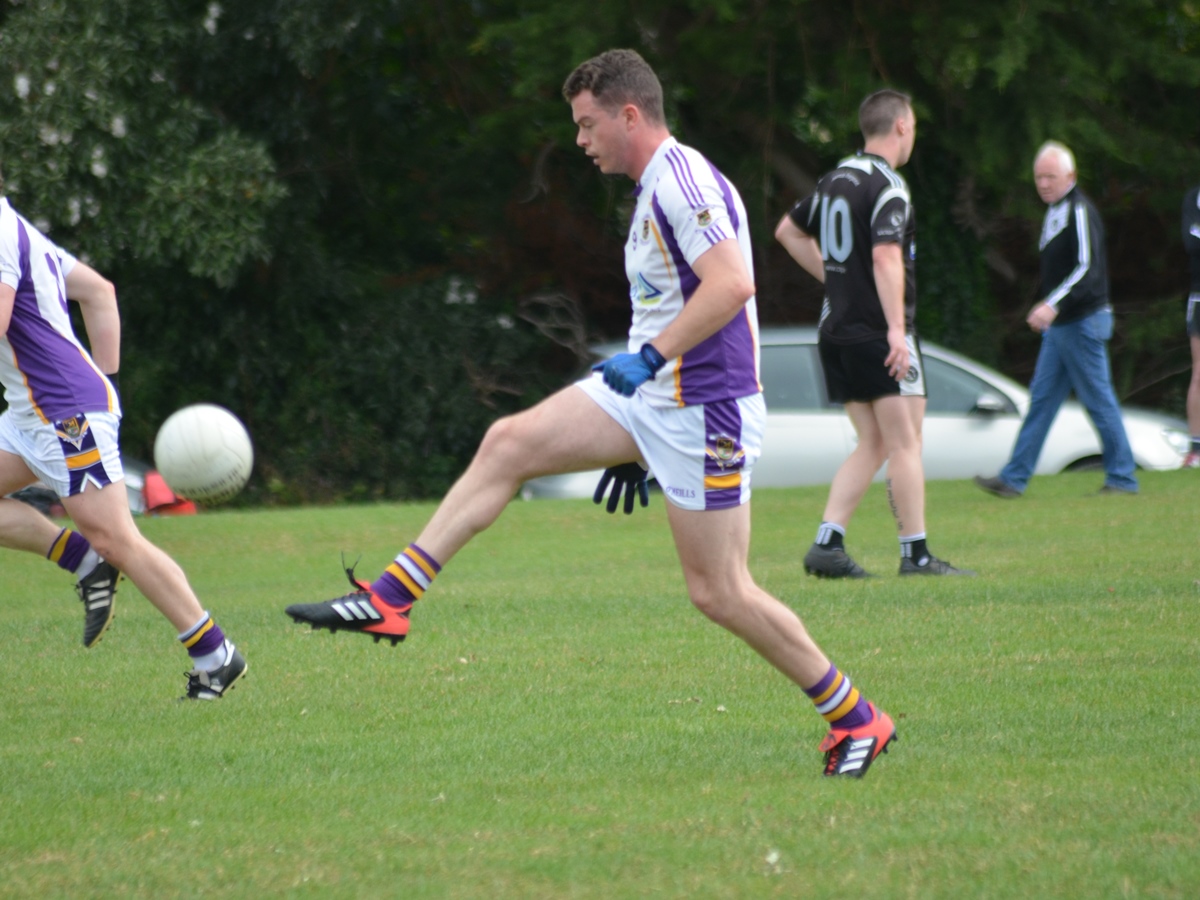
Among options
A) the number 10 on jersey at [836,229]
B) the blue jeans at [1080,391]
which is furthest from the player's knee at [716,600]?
the blue jeans at [1080,391]

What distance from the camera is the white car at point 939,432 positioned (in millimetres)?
13898

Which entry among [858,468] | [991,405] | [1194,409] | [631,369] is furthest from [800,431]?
[631,369]

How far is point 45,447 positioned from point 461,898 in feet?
9.91

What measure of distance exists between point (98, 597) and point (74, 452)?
102 cm

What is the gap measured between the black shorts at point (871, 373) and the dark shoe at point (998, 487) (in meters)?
3.85

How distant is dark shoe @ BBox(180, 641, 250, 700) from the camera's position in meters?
6.06

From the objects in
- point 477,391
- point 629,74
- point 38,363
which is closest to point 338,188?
point 477,391

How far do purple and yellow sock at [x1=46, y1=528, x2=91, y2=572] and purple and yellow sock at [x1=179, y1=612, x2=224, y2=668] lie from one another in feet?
3.22

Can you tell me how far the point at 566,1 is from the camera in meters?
16.2

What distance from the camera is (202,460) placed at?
923 centimetres

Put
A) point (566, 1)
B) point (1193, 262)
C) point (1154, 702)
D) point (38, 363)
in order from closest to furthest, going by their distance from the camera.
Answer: point (1154, 702) → point (38, 363) → point (1193, 262) → point (566, 1)

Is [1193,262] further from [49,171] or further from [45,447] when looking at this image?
[49,171]

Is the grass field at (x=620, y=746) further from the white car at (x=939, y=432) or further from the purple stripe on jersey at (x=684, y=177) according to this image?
the white car at (x=939, y=432)

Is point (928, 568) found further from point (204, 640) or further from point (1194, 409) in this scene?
point (1194, 409)
